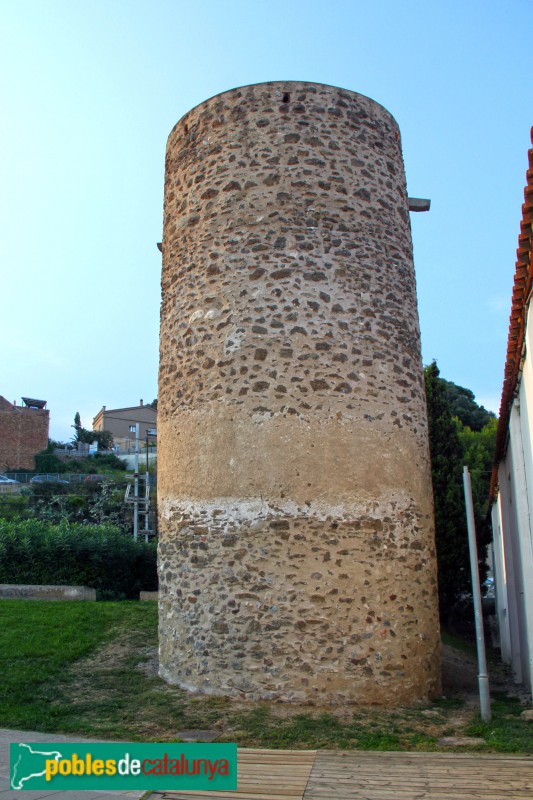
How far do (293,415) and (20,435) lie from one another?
166ft

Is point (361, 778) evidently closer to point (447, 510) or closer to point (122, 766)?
point (122, 766)

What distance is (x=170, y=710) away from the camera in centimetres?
694

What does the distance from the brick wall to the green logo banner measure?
50.8 metres

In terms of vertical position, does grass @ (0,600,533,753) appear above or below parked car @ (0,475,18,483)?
below

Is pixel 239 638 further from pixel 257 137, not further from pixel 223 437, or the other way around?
pixel 257 137

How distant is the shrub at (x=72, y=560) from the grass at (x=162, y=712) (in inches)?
268

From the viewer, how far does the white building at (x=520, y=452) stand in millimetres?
6555

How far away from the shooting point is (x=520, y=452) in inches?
344

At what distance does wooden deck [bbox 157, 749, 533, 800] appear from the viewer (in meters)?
4.48

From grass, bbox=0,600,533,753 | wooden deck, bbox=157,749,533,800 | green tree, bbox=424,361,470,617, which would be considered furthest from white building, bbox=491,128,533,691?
green tree, bbox=424,361,470,617

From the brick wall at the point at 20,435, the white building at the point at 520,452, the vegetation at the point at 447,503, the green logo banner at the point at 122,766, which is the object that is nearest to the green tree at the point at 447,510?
the vegetation at the point at 447,503

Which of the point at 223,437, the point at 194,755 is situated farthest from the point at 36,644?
the point at 194,755

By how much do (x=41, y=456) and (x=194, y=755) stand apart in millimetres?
50946

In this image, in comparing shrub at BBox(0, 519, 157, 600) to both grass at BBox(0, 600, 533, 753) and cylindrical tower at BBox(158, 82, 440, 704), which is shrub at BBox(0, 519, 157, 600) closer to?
grass at BBox(0, 600, 533, 753)
